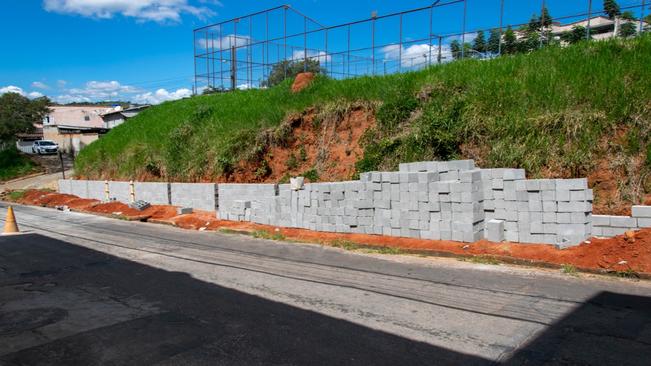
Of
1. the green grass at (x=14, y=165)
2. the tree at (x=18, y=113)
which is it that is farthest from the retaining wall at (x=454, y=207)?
the tree at (x=18, y=113)

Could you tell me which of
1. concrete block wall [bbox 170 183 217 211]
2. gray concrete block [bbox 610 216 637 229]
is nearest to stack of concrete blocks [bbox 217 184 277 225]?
concrete block wall [bbox 170 183 217 211]

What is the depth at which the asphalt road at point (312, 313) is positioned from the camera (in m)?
5.05

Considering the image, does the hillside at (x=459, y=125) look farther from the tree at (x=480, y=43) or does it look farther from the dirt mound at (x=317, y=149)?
the tree at (x=480, y=43)

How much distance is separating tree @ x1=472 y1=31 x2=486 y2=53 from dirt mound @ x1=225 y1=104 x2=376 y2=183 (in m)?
6.95

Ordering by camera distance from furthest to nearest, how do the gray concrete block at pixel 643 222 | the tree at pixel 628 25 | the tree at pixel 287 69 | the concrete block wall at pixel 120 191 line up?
1. the tree at pixel 287 69
2. the concrete block wall at pixel 120 191
3. the tree at pixel 628 25
4. the gray concrete block at pixel 643 222

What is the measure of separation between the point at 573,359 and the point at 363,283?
3808 mm

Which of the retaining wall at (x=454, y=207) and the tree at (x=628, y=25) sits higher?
the tree at (x=628, y=25)

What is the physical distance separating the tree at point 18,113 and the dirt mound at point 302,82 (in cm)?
6249

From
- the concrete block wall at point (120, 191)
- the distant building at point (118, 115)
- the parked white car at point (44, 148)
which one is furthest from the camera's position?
the distant building at point (118, 115)

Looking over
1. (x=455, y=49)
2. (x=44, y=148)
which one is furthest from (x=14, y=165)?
(x=455, y=49)

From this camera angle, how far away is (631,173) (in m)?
10.4

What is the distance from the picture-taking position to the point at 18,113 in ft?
242

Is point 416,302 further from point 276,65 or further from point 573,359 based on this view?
point 276,65

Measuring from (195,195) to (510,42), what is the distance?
1417 cm
